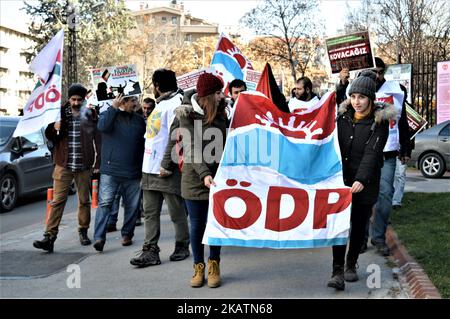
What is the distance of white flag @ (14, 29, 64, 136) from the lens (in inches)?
259

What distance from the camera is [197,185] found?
5.47 m

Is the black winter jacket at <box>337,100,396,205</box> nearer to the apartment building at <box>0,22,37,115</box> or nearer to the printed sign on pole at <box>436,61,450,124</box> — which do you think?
the printed sign on pole at <box>436,61,450,124</box>

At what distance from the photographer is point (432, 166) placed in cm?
1556

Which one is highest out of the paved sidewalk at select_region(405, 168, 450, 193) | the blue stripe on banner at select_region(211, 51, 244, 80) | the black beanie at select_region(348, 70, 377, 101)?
the blue stripe on banner at select_region(211, 51, 244, 80)

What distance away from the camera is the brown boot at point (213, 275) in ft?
17.9

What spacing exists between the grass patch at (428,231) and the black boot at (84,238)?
12.7ft

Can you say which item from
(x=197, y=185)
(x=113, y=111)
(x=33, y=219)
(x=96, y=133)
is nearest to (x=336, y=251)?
(x=197, y=185)

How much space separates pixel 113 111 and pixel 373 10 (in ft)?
85.6

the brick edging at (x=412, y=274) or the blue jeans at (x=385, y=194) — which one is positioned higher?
the blue jeans at (x=385, y=194)

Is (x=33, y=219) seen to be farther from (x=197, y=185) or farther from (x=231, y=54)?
(x=197, y=185)

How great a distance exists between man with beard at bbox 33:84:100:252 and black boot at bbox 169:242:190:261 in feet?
5.27

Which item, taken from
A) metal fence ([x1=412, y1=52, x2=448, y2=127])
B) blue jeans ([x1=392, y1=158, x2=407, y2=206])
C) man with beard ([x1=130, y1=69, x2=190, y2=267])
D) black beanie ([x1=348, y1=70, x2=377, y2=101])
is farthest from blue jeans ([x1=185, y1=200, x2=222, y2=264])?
metal fence ([x1=412, y1=52, x2=448, y2=127])

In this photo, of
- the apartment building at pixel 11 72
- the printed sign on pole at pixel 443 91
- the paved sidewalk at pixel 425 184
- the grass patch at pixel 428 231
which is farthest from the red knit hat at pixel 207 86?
the apartment building at pixel 11 72

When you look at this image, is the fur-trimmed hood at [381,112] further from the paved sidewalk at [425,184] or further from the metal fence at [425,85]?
the metal fence at [425,85]
